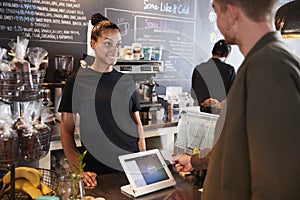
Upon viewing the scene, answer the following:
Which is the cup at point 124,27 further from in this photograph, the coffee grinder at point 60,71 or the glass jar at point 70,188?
the glass jar at point 70,188

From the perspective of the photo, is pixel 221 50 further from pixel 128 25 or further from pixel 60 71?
pixel 60 71

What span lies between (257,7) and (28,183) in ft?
3.60

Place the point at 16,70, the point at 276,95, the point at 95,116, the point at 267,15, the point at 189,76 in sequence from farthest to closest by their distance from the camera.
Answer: the point at 189,76 < the point at 95,116 < the point at 16,70 < the point at 267,15 < the point at 276,95

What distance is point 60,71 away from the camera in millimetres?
2986

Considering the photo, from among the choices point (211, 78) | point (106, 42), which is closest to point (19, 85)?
point (106, 42)

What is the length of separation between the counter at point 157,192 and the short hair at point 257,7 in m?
0.85

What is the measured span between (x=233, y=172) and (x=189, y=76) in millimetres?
3359

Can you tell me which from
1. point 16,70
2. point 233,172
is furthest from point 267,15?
point 16,70

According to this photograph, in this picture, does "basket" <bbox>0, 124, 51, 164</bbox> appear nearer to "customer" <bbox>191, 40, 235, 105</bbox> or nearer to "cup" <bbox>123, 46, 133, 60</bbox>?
"cup" <bbox>123, 46, 133, 60</bbox>

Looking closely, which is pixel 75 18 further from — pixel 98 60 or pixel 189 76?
pixel 189 76

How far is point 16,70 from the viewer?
3.74ft

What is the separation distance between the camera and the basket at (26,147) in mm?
1117

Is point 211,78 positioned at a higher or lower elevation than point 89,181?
higher

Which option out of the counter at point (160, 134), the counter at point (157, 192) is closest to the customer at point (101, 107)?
the counter at point (157, 192)
